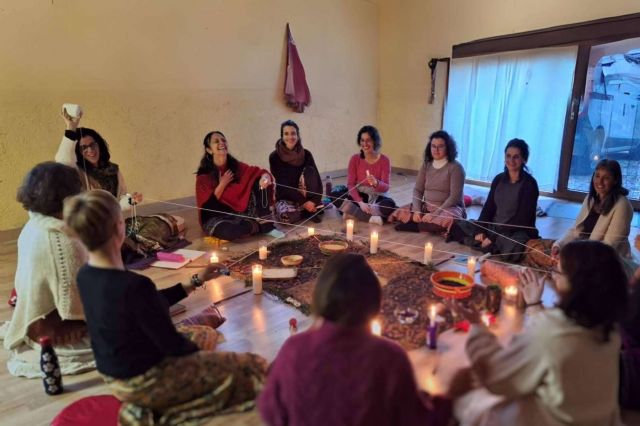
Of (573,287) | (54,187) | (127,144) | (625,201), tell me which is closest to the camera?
(573,287)

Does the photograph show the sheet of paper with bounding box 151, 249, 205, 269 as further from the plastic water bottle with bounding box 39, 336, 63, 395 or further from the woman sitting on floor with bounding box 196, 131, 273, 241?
the plastic water bottle with bounding box 39, 336, 63, 395

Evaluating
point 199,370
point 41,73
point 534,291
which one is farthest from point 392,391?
point 41,73

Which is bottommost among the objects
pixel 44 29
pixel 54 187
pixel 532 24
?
pixel 54 187

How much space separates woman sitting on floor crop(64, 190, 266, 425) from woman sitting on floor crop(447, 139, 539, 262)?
7.62 ft

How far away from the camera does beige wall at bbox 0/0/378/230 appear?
412 cm

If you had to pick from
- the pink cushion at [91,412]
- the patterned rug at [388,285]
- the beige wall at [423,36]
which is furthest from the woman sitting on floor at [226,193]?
the beige wall at [423,36]

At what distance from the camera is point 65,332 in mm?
2102

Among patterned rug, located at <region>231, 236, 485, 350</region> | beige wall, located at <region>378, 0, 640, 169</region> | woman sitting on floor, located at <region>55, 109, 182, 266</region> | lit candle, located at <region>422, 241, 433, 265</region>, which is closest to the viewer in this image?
patterned rug, located at <region>231, 236, 485, 350</region>

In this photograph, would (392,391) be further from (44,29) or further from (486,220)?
(44,29)

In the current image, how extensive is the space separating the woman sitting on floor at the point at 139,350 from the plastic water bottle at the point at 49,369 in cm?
50

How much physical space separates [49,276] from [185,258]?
1503mm

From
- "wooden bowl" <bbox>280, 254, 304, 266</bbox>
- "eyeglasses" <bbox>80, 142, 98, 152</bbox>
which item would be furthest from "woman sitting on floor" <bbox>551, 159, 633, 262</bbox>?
"eyeglasses" <bbox>80, 142, 98, 152</bbox>

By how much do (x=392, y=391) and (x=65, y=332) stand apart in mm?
1716

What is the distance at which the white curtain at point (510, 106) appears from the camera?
17.9 feet
